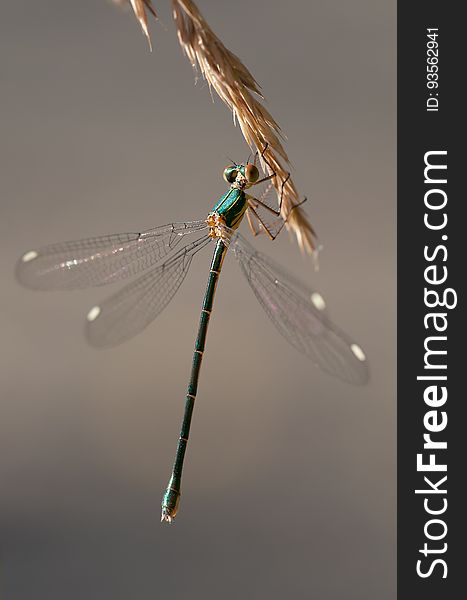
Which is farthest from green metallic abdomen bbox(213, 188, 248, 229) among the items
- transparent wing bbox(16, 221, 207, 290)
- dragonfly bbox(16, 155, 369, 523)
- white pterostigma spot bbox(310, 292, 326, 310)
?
white pterostigma spot bbox(310, 292, 326, 310)

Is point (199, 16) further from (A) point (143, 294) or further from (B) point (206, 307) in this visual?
(A) point (143, 294)

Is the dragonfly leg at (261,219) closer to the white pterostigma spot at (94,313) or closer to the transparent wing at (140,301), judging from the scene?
the transparent wing at (140,301)

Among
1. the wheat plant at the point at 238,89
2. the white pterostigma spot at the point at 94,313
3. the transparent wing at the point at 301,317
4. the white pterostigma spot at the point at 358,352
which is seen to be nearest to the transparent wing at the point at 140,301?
the white pterostigma spot at the point at 94,313

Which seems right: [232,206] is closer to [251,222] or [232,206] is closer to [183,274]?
[251,222]

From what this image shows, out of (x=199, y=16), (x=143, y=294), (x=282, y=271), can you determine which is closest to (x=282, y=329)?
(x=282, y=271)

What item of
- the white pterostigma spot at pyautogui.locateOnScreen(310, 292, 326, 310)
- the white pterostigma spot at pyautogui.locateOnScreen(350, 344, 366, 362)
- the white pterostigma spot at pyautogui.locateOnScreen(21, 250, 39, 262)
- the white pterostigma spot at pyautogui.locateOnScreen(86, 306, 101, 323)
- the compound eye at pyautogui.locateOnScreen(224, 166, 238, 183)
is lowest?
the white pterostigma spot at pyautogui.locateOnScreen(350, 344, 366, 362)

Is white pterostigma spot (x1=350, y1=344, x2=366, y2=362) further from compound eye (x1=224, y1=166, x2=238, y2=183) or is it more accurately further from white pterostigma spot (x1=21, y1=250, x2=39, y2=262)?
white pterostigma spot (x1=21, y1=250, x2=39, y2=262)

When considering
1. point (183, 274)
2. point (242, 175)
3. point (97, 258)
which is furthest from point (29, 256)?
point (242, 175)
